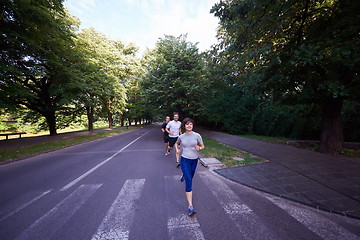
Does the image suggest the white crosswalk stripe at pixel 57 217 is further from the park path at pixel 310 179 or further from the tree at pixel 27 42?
the tree at pixel 27 42

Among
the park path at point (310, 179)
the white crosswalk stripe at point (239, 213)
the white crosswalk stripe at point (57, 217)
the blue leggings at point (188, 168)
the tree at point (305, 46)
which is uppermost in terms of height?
the tree at point (305, 46)

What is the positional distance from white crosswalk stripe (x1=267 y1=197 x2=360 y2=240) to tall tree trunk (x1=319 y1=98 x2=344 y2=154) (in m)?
5.96

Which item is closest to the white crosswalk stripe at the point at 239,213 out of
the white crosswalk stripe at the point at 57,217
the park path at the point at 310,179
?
the park path at the point at 310,179

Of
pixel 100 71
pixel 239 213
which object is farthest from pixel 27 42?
pixel 239 213

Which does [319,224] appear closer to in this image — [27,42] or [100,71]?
[27,42]

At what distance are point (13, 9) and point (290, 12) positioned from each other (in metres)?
13.1

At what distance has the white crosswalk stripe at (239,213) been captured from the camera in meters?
2.17

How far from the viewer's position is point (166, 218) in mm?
2537

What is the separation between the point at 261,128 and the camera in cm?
1359

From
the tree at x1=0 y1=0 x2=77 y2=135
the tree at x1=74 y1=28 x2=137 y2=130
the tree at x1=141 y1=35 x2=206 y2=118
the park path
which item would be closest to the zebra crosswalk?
the park path

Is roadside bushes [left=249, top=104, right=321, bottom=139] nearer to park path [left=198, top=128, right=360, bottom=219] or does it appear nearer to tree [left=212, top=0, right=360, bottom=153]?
tree [left=212, top=0, right=360, bottom=153]

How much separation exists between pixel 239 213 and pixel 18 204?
4.90 metres

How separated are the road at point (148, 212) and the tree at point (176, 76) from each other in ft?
31.6

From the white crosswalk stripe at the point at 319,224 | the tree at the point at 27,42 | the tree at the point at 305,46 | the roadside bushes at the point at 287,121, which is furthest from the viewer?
the roadside bushes at the point at 287,121
